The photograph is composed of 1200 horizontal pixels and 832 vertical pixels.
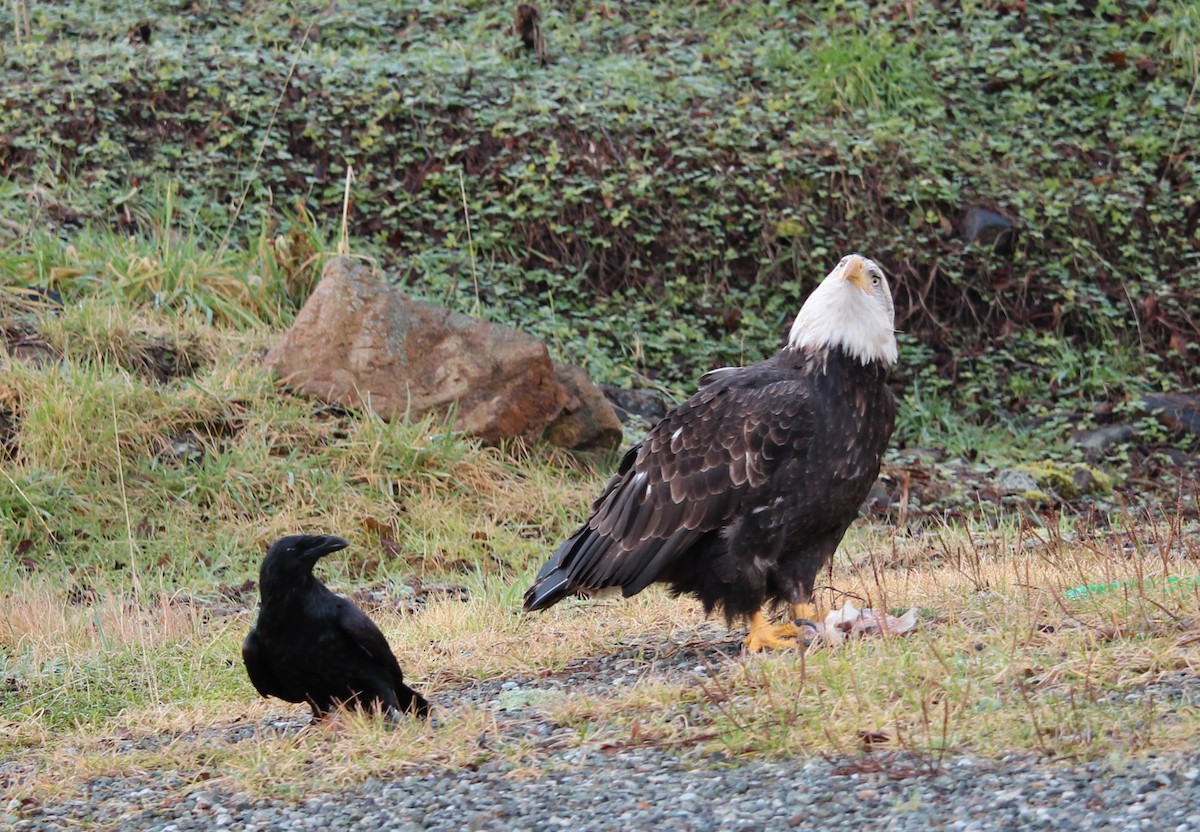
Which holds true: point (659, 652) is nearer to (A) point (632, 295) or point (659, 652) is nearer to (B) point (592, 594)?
(B) point (592, 594)

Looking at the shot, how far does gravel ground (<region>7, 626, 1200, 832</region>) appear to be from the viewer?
125 inches

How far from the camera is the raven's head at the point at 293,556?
4.34 meters

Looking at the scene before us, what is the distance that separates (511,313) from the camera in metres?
10.2

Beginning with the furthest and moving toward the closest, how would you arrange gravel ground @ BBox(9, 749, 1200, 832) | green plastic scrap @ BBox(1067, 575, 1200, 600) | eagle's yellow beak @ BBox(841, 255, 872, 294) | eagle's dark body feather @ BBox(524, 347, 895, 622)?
1. eagle's yellow beak @ BBox(841, 255, 872, 294)
2. eagle's dark body feather @ BBox(524, 347, 895, 622)
3. green plastic scrap @ BBox(1067, 575, 1200, 600)
4. gravel ground @ BBox(9, 749, 1200, 832)

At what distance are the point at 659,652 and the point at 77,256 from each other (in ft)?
19.3

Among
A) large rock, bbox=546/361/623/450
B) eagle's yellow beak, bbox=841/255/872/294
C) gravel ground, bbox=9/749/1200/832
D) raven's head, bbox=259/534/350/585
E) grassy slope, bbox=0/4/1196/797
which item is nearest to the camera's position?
gravel ground, bbox=9/749/1200/832

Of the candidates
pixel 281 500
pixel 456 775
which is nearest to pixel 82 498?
pixel 281 500

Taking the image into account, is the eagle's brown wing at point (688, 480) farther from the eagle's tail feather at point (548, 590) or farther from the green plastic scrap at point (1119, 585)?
the green plastic scrap at point (1119, 585)

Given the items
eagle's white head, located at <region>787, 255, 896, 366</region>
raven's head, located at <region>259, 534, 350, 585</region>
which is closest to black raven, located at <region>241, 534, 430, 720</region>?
raven's head, located at <region>259, 534, 350, 585</region>

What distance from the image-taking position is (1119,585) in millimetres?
4887

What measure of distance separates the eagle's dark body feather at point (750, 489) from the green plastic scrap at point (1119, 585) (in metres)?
0.78

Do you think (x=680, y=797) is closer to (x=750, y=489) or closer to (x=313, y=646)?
(x=313, y=646)

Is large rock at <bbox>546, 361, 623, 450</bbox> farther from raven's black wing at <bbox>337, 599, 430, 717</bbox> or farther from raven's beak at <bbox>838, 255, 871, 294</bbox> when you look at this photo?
raven's black wing at <bbox>337, 599, 430, 717</bbox>

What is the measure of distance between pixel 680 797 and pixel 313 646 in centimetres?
140
